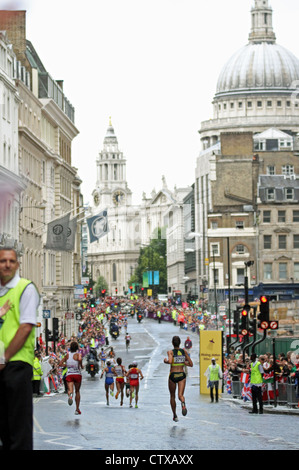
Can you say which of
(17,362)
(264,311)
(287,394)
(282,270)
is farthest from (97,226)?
(17,362)

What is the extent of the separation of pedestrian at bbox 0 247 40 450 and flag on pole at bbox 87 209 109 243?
56.8 m

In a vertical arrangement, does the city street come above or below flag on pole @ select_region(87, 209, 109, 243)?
below

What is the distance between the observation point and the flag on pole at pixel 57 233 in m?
60.9

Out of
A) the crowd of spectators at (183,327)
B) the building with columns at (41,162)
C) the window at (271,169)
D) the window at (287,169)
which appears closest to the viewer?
the crowd of spectators at (183,327)

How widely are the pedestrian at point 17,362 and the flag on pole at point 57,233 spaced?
171 ft

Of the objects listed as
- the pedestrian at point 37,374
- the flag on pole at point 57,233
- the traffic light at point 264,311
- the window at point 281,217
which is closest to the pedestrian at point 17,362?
the pedestrian at point 37,374

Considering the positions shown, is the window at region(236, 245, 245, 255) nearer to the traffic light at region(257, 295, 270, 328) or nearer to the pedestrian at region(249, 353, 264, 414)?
the traffic light at region(257, 295, 270, 328)

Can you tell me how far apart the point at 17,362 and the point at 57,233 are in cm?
5307

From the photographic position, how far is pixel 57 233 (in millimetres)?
61156

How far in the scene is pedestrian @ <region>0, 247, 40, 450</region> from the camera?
8.11m

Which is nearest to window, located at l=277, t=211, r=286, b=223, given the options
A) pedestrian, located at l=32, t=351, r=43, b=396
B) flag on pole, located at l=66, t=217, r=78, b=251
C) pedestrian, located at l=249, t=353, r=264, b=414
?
flag on pole, located at l=66, t=217, r=78, b=251

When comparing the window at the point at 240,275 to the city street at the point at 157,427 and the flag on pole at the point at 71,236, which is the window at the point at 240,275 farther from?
the city street at the point at 157,427

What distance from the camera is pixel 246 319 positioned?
45.8m
